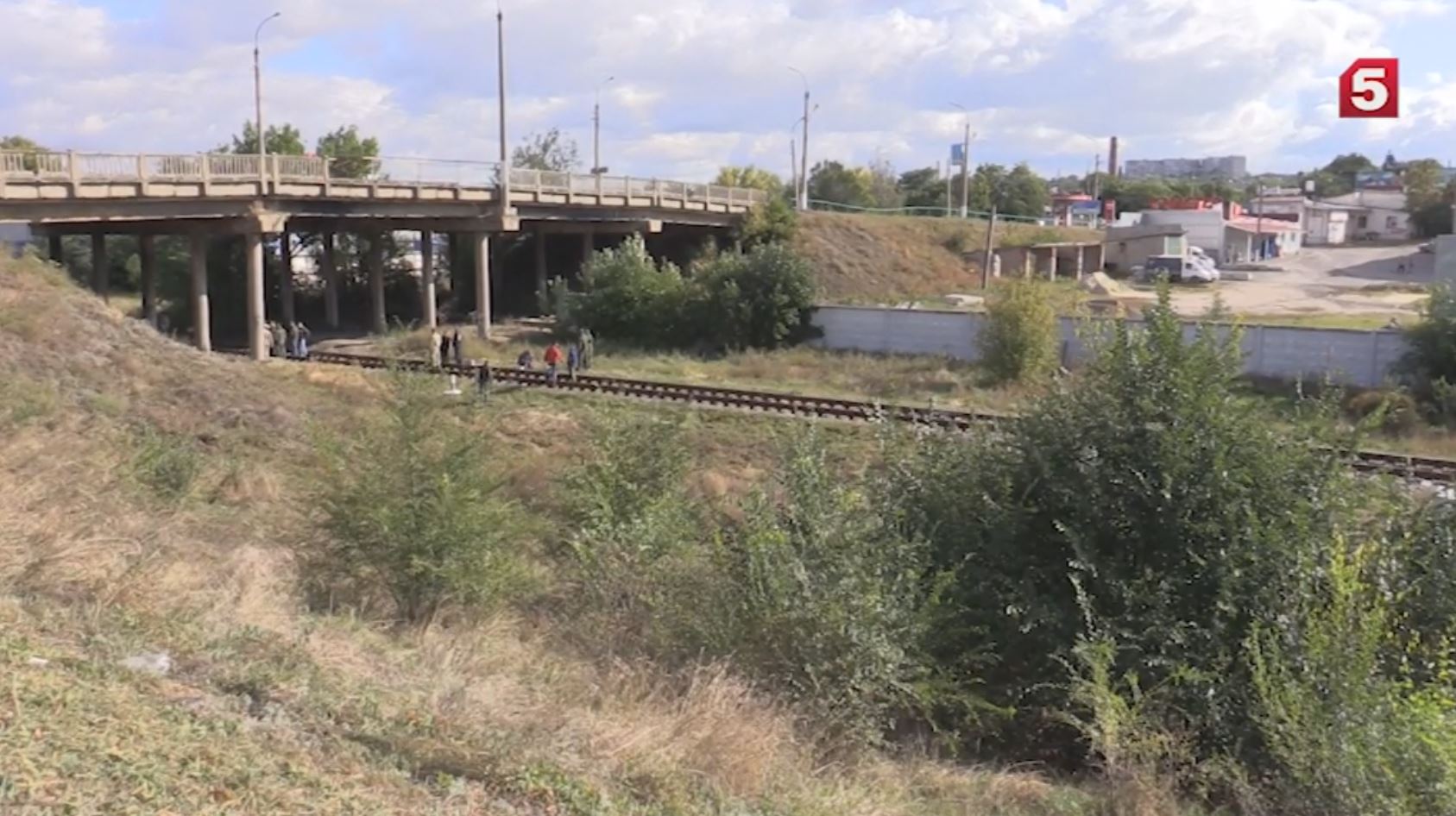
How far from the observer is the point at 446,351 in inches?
1506

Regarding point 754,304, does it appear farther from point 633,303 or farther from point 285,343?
point 285,343

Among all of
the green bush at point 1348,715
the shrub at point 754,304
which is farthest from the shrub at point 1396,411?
the green bush at point 1348,715

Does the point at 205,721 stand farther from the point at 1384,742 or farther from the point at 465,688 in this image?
the point at 1384,742

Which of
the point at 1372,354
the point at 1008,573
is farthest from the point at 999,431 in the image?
the point at 1372,354

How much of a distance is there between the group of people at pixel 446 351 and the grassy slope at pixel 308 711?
72.7 feet

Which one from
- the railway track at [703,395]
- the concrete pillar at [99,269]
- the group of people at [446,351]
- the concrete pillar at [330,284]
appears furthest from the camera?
the concrete pillar at [330,284]

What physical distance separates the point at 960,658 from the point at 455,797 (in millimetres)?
6122

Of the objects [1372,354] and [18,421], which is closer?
[18,421]

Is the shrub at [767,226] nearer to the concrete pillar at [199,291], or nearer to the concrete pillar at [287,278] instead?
the concrete pillar at [287,278]

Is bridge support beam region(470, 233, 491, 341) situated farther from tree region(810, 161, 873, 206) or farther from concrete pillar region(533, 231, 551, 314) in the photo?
tree region(810, 161, 873, 206)

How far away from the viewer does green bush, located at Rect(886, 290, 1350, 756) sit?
1098cm

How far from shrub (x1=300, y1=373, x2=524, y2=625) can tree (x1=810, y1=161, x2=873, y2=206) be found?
88913mm

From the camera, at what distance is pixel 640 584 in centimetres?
1248

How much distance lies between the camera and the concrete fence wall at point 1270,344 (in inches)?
1340
